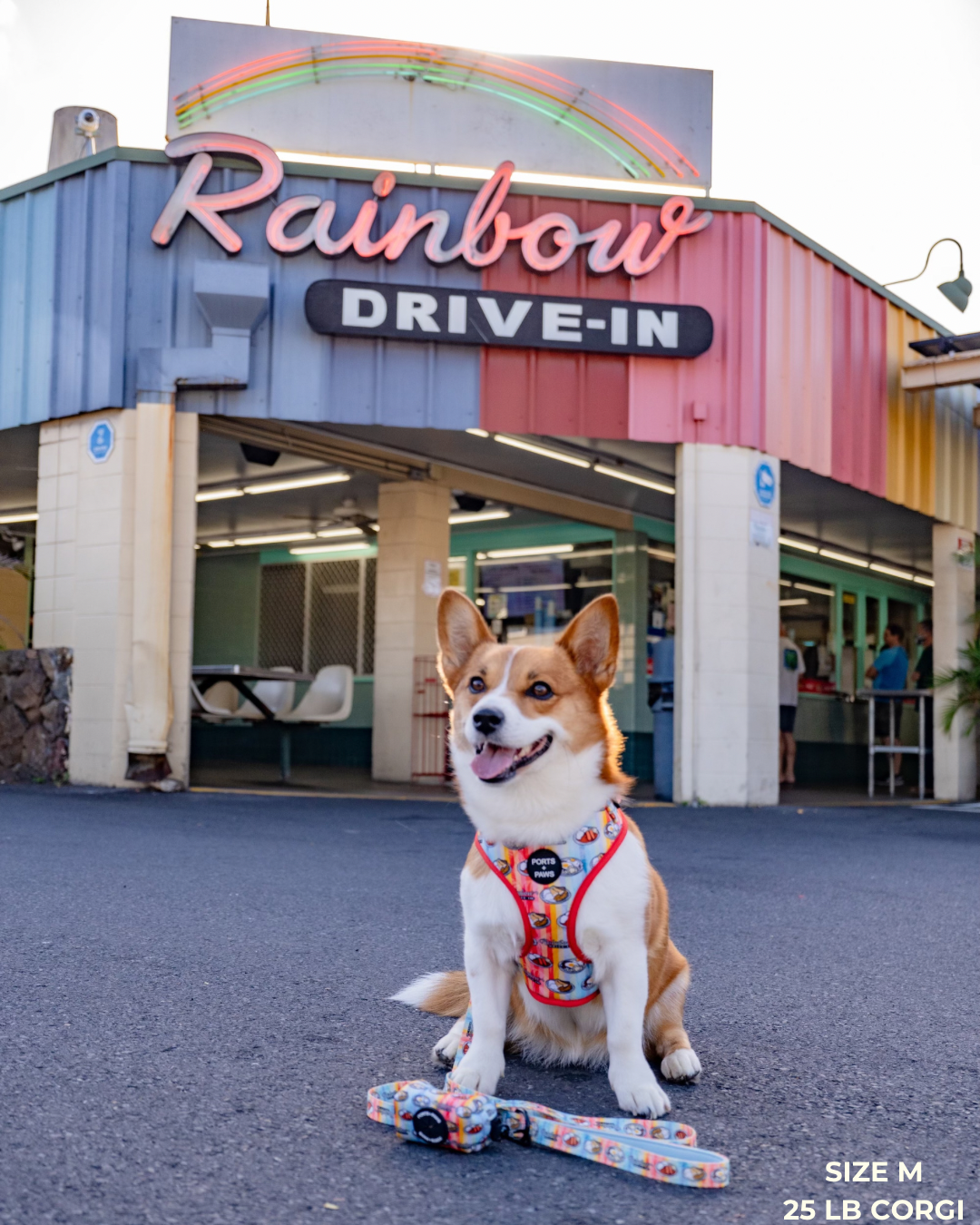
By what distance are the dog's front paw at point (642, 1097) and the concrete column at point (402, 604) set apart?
1053 cm

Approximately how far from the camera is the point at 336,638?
17.0m

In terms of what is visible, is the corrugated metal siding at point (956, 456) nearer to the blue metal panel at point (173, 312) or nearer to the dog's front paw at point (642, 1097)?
the blue metal panel at point (173, 312)

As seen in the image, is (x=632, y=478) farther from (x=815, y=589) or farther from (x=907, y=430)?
(x=815, y=589)

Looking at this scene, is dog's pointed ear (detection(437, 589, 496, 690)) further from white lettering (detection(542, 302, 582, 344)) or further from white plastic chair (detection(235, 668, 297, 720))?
white plastic chair (detection(235, 668, 297, 720))

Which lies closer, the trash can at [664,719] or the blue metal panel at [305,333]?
the blue metal panel at [305,333]

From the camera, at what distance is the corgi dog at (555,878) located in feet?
7.61

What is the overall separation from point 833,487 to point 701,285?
3.12 metres

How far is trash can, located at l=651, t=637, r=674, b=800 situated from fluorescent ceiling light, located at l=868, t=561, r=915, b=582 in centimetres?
860

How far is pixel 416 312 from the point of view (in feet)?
32.7

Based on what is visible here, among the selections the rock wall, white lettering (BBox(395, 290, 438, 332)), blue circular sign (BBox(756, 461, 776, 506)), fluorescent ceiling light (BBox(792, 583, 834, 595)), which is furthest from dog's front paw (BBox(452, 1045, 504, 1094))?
fluorescent ceiling light (BBox(792, 583, 834, 595))

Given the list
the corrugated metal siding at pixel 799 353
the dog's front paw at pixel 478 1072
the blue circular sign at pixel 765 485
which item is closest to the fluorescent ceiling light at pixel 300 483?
the blue circular sign at pixel 765 485

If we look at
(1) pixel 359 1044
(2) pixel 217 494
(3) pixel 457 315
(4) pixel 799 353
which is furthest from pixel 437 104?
(1) pixel 359 1044

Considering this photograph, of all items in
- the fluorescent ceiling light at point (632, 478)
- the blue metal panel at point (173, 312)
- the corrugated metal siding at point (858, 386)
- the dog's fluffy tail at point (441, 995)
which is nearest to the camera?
the dog's fluffy tail at point (441, 995)

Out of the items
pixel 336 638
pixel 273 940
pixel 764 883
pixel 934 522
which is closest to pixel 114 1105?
pixel 273 940
